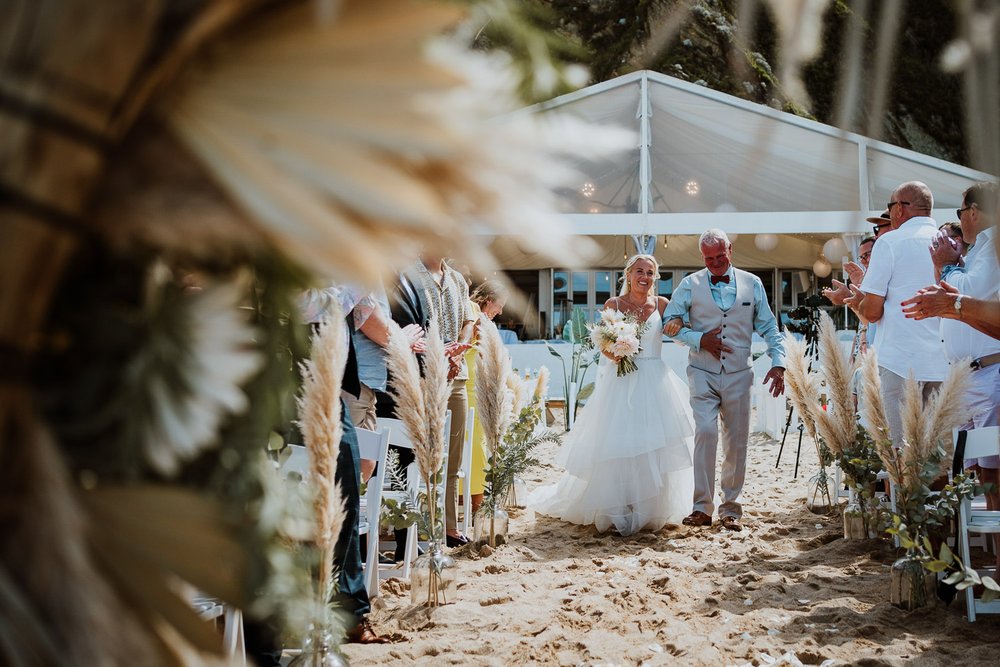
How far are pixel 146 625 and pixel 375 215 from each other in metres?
0.34

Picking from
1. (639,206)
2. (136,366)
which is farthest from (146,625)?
(639,206)

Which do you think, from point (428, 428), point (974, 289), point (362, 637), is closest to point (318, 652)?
point (362, 637)

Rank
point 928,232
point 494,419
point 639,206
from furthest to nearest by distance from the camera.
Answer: point 639,206 → point 494,419 → point 928,232

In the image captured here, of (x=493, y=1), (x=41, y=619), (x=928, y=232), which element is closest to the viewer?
(x=41, y=619)

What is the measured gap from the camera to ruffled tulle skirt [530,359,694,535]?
595 cm

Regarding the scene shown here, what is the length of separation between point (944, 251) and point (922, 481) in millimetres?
1311

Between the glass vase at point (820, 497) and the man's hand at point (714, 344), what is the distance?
1.19 metres

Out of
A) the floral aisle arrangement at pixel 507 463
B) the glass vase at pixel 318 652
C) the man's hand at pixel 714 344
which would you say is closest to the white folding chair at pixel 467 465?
the floral aisle arrangement at pixel 507 463

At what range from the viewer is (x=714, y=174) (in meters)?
14.7

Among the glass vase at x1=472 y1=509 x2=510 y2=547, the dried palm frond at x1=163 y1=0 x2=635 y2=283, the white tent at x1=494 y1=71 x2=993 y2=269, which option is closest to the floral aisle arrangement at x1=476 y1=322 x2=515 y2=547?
the glass vase at x1=472 y1=509 x2=510 y2=547

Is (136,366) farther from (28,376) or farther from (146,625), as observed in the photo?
(146,625)

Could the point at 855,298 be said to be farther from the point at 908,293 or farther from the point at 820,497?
the point at 820,497

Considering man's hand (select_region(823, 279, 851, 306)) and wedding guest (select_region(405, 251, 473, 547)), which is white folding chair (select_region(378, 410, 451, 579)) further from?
man's hand (select_region(823, 279, 851, 306))

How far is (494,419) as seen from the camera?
206 inches
